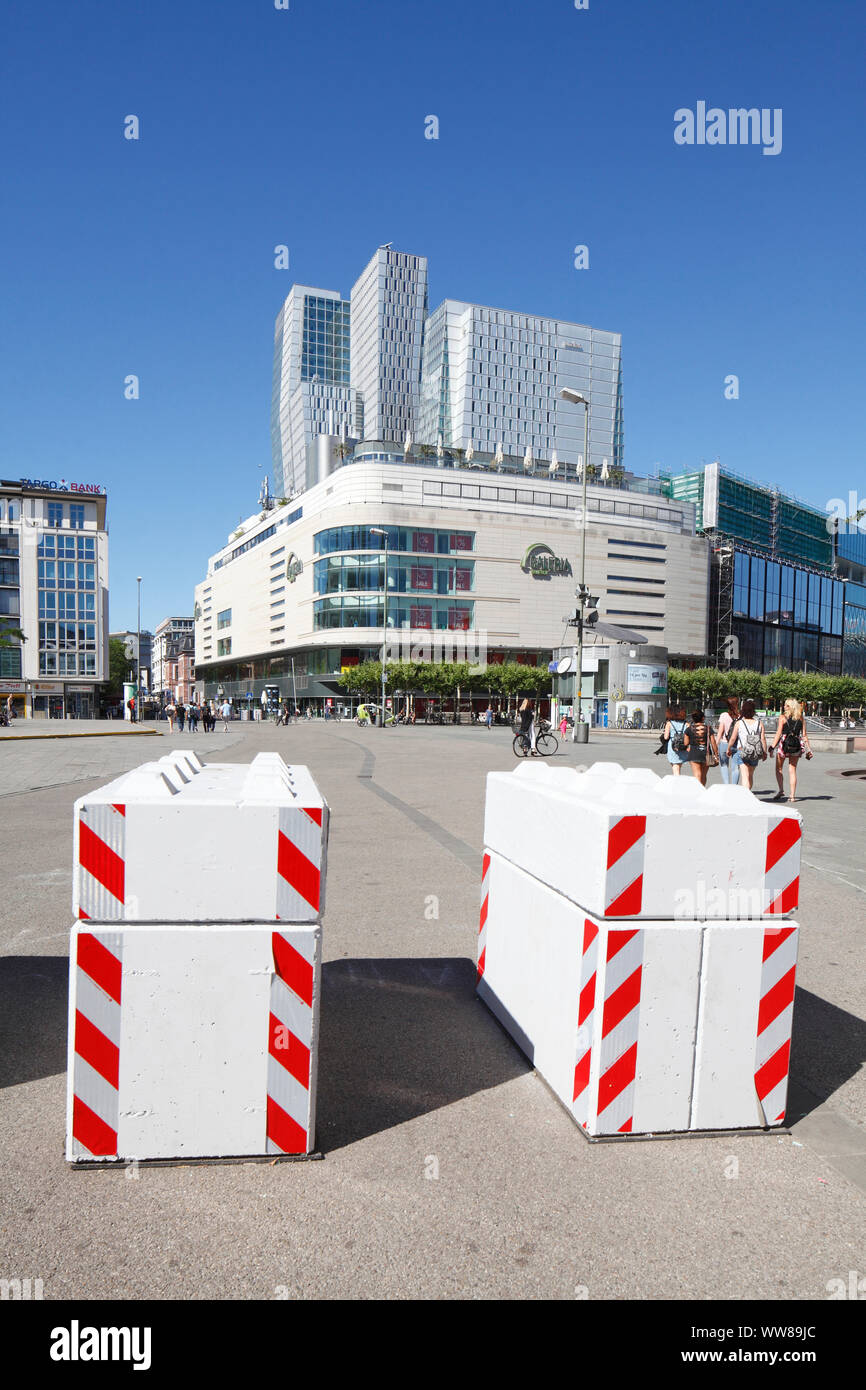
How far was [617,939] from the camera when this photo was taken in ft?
9.67

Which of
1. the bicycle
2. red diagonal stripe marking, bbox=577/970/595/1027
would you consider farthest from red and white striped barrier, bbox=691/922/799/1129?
the bicycle

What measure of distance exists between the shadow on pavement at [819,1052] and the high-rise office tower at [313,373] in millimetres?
151385

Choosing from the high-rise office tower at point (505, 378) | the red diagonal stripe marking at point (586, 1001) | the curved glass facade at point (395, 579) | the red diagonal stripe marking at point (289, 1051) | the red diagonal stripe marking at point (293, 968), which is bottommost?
the red diagonal stripe marking at point (289, 1051)

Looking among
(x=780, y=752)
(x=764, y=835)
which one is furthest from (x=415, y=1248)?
(x=780, y=752)

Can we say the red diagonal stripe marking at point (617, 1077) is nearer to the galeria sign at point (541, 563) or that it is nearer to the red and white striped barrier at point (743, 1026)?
the red and white striped barrier at point (743, 1026)

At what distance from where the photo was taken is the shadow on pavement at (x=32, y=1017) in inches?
137

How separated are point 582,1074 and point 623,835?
896 mm

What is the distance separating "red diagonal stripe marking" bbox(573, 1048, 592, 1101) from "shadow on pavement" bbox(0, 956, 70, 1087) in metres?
2.10

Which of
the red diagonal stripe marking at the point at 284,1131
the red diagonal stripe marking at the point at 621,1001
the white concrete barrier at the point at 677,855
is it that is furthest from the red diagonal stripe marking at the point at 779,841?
the red diagonal stripe marking at the point at 284,1131

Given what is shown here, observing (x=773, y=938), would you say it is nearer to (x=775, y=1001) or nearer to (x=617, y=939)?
(x=775, y=1001)

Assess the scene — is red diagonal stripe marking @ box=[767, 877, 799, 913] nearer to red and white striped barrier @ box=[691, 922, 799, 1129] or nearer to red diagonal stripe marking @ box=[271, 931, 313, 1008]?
red and white striped barrier @ box=[691, 922, 799, 1129]

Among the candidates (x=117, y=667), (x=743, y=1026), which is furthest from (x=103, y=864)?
Answer: (x=117, y=667)
